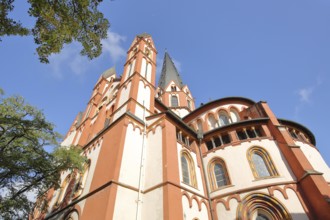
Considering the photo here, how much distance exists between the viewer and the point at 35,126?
10.9 metres

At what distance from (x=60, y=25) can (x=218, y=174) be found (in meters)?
12.1

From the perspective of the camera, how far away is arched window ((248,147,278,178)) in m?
11.5

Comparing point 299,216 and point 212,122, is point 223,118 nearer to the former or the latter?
point 212,122

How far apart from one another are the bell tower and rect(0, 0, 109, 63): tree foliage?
7387 mm

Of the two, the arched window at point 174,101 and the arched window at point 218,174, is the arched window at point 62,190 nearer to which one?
the arched window at point 218,174

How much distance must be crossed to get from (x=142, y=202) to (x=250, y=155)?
7.74m

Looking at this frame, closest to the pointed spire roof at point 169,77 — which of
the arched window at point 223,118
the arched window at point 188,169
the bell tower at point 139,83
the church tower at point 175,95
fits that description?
the church tower at point 175,95

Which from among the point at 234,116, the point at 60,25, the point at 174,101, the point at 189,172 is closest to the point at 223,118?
the point at 234,116

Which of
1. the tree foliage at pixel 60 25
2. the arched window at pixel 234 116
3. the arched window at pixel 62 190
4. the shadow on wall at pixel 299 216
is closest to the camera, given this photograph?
the tree foliage at pixel 60 25

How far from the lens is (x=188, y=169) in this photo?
477 inches

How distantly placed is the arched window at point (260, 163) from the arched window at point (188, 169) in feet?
12.3

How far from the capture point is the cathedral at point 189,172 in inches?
338

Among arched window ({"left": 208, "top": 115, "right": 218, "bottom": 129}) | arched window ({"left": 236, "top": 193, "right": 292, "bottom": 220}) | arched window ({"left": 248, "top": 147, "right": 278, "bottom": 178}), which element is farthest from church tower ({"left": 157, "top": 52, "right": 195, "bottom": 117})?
arched window ({"left": 236, "top": 193, "right": 292, "bottom": 220})

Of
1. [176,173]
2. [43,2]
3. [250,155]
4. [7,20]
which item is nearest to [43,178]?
[176,173]
